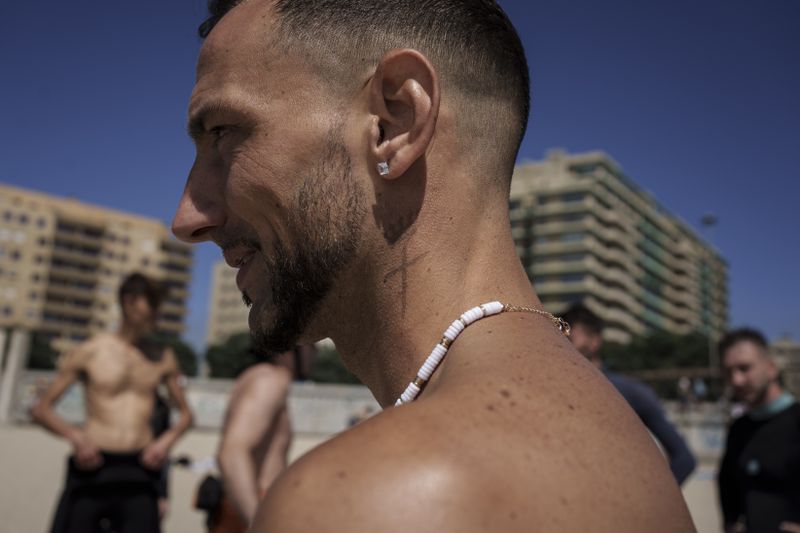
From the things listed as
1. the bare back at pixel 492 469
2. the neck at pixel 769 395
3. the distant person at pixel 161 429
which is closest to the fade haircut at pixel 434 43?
the bare back at pixel 492 469

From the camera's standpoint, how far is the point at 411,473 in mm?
751

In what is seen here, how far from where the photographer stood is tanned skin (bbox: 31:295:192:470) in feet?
18.9

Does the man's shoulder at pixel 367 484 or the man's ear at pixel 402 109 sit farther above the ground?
the man's ear at pixel 402 109

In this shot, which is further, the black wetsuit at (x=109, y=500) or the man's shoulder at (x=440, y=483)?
the black wetsuit at (x=109, y=500)

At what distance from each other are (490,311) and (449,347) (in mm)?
88

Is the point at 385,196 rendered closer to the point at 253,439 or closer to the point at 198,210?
the point at 198,210

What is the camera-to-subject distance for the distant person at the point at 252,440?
4324 millimetres

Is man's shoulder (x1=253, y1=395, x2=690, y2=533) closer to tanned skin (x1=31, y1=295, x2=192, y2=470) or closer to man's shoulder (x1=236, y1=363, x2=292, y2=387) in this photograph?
man's shoulder (x1=236, y1=363, x2=292, y2=387)

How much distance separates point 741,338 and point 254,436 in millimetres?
3882

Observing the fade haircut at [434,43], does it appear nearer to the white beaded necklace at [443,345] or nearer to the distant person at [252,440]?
the white beaded necklace at [443,345]

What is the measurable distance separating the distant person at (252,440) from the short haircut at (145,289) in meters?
1.40

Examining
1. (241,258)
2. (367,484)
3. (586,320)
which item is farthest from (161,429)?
(367,484)

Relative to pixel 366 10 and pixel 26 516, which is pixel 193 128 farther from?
pixel 26 516

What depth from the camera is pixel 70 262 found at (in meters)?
104
